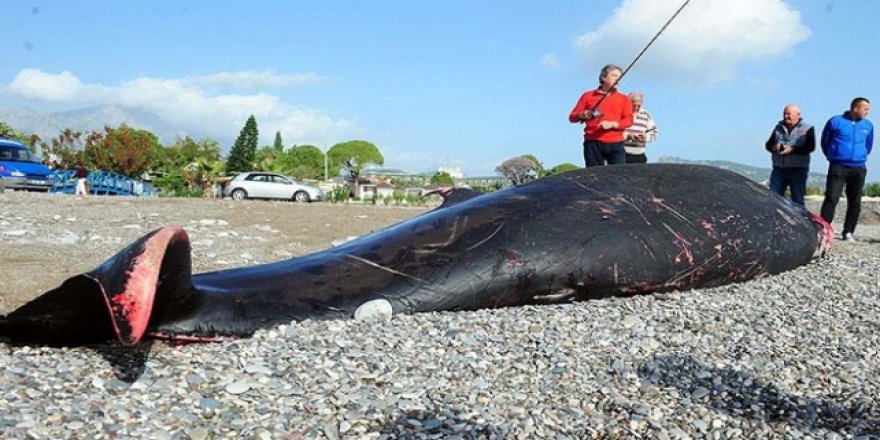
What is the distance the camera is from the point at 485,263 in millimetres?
4316

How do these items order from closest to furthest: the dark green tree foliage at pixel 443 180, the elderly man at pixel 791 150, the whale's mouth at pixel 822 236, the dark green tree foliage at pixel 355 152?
the whale's mouth at pixel 822 236
the elderly man at pixel 791 150
the dark green tree foliage at pixel 443 180
the dark green tree foliage at pixel 355 152

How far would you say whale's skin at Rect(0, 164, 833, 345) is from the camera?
130 inches

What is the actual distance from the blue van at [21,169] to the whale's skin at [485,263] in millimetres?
21245

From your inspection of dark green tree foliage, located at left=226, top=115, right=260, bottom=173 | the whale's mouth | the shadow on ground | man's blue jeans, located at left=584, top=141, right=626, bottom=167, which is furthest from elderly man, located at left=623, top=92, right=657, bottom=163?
dark green tree foliage, located at left=226, top=115, right=260, bottom=173

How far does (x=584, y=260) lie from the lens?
4.58 metres

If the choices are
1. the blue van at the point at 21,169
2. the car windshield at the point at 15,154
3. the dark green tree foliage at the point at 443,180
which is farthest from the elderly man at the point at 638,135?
the dark green tree foliage at the point at 443,180

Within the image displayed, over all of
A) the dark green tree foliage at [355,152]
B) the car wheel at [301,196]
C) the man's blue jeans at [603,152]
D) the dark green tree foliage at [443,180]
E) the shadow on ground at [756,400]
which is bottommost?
the car wheel at [301,196]

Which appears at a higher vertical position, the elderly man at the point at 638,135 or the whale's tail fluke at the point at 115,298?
the elderly man at the point at 638,135

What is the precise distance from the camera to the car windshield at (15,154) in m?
23.5

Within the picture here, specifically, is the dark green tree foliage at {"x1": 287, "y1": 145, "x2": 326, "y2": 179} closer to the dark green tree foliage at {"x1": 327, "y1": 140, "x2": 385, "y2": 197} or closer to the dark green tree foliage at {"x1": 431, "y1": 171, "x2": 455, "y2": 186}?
the dark green tree foliage at {"x1": 327, "y1": 140, "x2": 385, "y2": 197}

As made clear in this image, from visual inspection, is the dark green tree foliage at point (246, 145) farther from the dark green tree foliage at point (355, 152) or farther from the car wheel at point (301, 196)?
the dark green tree foliage at point (355, 152)

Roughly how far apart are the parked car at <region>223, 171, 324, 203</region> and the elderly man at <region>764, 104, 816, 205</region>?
74.9 feet

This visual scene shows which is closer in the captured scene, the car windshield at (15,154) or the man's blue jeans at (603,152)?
the man's blue jeans at (603,152)

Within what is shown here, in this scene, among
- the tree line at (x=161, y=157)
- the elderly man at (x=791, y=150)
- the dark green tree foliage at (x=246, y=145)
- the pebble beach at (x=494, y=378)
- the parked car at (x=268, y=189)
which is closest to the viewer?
the pebble beach at (x=494, y=378)
